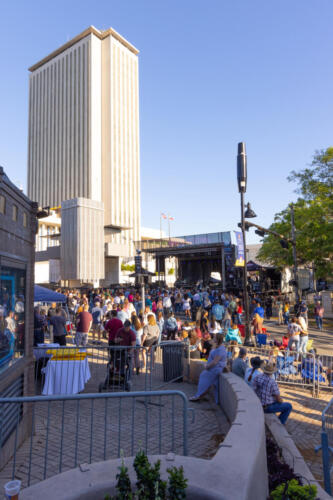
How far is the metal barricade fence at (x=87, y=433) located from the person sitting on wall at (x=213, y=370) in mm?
572

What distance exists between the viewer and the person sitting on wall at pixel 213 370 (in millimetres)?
7066

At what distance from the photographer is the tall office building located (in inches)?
2687

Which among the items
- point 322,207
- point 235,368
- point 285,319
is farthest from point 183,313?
point 235,368

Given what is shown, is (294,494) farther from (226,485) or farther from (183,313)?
(183,313)

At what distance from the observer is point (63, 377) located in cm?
731

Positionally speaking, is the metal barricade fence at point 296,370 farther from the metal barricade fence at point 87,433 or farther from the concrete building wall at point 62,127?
the concrete building wall at point 62,127

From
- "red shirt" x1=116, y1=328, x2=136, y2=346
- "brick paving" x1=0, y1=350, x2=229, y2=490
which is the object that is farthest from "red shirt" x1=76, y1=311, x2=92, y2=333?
"brick paving" x1=0, y1=350, x2=229, y2=490

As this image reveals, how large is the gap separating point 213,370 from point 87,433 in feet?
8.73

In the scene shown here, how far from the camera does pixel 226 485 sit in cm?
279

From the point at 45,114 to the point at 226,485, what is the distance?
85.9 meters

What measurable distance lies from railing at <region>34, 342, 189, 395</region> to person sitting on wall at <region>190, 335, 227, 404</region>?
3.69 ft

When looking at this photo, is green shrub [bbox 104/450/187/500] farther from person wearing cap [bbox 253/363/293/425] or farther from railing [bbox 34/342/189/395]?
railing [bbox 34/342/189/395]

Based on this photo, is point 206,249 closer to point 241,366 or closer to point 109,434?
point 241,366

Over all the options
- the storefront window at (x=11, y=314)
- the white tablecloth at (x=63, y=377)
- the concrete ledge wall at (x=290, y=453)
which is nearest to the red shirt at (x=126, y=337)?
the white tablecloth at (x=63, y=377)
